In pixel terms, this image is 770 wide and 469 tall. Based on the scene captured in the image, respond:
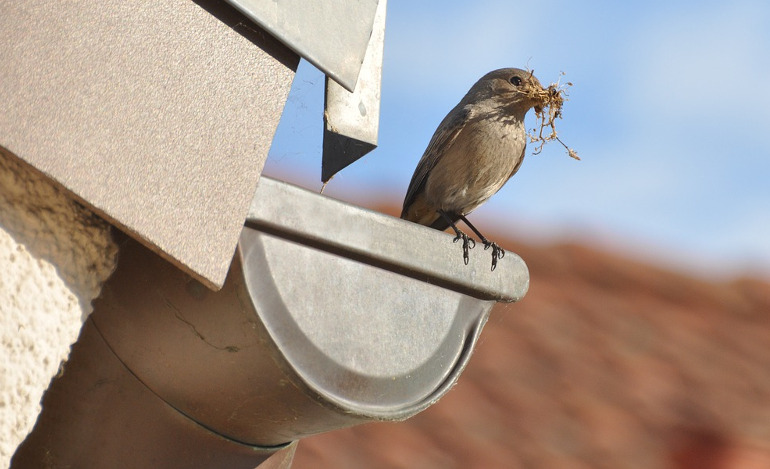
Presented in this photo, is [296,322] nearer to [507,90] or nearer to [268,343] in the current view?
[268,343]

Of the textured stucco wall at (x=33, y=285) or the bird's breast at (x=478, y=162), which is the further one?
the bird's breast at (x=478, y=162)

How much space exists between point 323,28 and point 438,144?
2533 millimetres

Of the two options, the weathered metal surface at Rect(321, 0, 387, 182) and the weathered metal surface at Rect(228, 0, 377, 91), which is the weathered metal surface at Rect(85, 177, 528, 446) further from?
the weathered metal surface at Rect(321, 0, 387, 182)

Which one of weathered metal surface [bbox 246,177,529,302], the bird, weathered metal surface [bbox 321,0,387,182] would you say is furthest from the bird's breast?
weathered metal surface [bbox 246,177,529,302]

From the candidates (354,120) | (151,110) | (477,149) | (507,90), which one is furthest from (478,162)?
(151,110)

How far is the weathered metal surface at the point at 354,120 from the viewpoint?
7.57ft

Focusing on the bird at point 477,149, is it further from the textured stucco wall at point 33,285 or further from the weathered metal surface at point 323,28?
the textured stucco wall at point 33,285

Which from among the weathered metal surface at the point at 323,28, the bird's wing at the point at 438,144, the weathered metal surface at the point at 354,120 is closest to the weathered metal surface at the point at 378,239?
the weathered metal surface at the point at 323,28

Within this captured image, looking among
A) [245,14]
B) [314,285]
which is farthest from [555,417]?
[245,14]

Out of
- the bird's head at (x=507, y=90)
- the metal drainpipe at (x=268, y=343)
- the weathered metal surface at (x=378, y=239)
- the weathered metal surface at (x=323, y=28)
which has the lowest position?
the metal drainpipe at (x=268, y=343)

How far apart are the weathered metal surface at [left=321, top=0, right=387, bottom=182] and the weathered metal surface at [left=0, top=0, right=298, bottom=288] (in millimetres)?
497

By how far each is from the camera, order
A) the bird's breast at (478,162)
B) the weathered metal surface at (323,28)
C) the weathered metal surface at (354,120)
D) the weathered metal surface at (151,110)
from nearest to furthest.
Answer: the weathered metal surface at (151,110) → the weathered metal surface at (323,28) → the weathered metal surface at (354,120) → the bird's breast at (478,162)

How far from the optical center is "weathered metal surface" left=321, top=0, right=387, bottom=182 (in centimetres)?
231

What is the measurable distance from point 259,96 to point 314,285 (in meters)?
0.35
